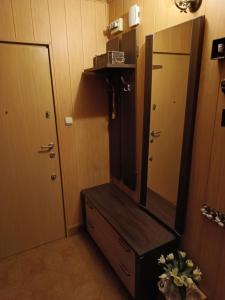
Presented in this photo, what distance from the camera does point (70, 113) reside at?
7.22ft

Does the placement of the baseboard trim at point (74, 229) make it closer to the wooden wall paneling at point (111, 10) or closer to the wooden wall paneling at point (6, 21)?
the wooden wall paneling at point (6, 21)

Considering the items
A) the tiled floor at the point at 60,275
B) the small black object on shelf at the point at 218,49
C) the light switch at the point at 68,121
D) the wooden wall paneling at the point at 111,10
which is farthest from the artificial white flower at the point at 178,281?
the wooden wall paneling at the point at 111,10

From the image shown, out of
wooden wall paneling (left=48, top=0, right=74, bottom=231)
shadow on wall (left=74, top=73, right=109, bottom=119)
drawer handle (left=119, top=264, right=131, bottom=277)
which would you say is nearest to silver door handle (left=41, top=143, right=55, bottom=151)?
wooden wall paneling (left=48, top=0, right=74, bottom=231)

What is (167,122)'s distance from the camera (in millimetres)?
1640

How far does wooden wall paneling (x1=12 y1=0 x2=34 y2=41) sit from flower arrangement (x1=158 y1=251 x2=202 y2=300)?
2123 mm

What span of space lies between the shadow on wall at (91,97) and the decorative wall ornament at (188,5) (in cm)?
112

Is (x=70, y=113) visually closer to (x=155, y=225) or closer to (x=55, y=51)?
(x=55, y=51)

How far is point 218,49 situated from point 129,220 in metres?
1.46

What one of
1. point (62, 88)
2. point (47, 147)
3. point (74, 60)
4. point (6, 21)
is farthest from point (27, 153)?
point (6, 21)

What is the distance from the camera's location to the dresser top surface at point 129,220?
1599 mm

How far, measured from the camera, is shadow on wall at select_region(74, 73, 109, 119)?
2.22 m

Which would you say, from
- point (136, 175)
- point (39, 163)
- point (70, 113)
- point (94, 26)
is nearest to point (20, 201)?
point (39, 163)

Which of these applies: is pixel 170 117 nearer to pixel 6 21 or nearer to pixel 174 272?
pixel 174 272

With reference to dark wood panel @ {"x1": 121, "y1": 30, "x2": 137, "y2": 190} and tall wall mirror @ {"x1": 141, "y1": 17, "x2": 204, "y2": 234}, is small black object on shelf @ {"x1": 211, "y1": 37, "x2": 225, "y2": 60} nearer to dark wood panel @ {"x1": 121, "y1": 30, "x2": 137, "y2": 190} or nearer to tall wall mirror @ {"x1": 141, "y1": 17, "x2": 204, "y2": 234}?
tall wall mirror @ {"x1": 141, "y1": 17, "x2": 204, "y2": 234}
